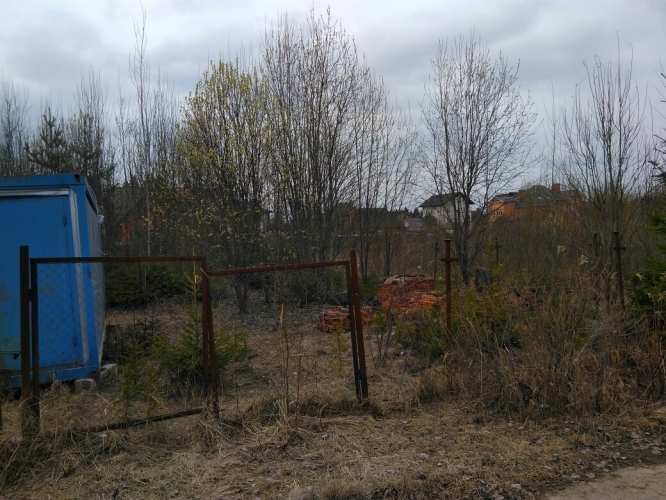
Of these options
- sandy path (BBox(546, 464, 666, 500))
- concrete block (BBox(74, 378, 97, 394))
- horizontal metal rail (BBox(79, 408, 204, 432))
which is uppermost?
concrete block (BBox(74, 378, 97, 394))

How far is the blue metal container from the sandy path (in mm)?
5057

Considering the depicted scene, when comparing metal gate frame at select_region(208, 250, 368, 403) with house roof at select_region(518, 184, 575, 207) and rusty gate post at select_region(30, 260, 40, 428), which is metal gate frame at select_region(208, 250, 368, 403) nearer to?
rusty gate post at select_region(30, 260, 40, 428)

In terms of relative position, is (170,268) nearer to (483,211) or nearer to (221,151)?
(221,151)

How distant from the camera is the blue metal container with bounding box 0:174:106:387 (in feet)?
20.2

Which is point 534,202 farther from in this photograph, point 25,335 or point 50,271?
point 25,335

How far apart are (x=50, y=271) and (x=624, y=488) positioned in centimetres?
585

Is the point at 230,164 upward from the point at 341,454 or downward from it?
upward

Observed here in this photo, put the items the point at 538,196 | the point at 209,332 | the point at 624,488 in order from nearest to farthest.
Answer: the point at 624,488, the point at 209,332, the point at 538,196

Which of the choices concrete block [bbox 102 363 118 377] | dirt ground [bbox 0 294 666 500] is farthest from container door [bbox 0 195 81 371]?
dirt ground [bbox 0 294 666 500]

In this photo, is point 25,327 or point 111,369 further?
point 111,369

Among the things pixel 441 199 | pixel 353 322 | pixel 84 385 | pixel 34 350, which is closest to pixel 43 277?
pixel 84 385

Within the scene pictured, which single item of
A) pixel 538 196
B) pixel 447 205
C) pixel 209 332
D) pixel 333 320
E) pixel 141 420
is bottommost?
pixel 141 420

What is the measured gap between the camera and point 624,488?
420 centimetres

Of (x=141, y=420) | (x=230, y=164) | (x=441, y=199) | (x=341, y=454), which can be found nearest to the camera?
(x=341, y=454)
